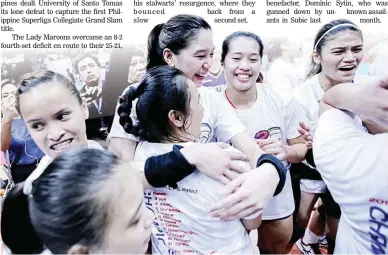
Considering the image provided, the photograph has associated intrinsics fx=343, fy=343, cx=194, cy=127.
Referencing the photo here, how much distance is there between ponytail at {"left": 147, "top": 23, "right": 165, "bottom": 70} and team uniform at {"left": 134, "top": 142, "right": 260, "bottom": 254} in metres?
0.20

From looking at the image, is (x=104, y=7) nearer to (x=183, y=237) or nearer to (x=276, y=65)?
(x=276, y=65)

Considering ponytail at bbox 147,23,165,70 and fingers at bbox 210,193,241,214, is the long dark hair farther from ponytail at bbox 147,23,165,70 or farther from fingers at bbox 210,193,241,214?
fingers at bbox 210,193,241,214

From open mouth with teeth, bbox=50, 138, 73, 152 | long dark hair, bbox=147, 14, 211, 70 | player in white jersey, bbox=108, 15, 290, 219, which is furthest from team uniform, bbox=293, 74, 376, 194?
open mouth with teeth, bbox=50, 138, 73, 152

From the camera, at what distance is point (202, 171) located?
1.86 feet

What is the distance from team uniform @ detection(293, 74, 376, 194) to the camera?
2.48 ft

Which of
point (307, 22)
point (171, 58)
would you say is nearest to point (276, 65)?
point (307, 22)

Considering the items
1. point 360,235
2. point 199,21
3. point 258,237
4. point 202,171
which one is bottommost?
point 258,237

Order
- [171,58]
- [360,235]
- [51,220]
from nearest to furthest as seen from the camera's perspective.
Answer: [51,220], [360,235], [171,58]

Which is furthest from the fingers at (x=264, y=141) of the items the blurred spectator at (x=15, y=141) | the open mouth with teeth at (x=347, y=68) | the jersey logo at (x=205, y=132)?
the blurred spectator at (x=15, y=141)

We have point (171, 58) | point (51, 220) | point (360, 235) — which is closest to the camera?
point (51, 220)

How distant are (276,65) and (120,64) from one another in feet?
1.18

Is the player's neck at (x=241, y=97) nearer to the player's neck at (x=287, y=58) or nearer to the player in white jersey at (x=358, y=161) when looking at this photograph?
the player's neck at (x=287, y=58)

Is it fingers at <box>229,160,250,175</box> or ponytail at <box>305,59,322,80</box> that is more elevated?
ponytail at <box>305,59,322,80</box>

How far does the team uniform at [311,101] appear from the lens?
0.75 meters
